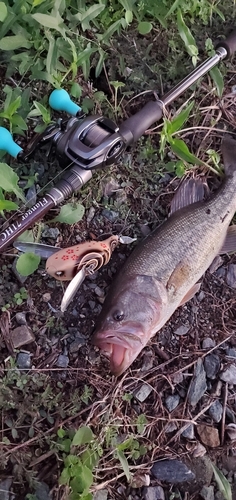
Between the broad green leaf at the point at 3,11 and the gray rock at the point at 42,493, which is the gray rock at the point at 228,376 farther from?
the broad green leaf at the point at 3,11

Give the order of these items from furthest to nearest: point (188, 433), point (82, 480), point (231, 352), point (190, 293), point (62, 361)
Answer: point (231, 352), point (190, 293), point (188, 433), point (62, 361), point (82, 480)

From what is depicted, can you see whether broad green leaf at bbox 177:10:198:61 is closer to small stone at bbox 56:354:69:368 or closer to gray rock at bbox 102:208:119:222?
gray rock at bbox 102:208:119:222

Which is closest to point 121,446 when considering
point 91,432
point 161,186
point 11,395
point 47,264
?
point 91,432

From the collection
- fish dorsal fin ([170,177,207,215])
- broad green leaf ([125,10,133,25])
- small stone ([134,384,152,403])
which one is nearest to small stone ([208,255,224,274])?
fish dorsal fin ([170,177,207,215])

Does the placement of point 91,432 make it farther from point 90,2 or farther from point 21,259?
point 90,2

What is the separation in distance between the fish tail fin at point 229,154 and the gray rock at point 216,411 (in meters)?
1.46

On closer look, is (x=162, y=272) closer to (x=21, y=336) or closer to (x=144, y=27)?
(x=21, y=336)

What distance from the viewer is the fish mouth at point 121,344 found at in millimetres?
2918

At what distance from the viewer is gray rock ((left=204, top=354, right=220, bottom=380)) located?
3320 millimetres

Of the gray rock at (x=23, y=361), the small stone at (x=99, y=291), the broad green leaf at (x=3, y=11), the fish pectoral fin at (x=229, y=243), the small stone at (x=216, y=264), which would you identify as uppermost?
the broad green leaf at (x=3, y=11)

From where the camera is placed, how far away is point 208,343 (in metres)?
3.37

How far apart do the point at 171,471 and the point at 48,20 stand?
2.65 meters

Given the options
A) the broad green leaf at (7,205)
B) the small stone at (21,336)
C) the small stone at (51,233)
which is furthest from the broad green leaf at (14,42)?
the small stone at (21,336)

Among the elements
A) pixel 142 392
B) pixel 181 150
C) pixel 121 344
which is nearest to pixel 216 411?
pixel 142 392
